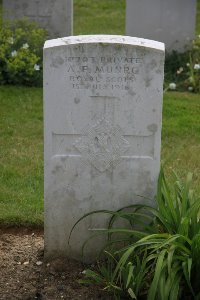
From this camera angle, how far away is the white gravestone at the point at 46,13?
9648 mm

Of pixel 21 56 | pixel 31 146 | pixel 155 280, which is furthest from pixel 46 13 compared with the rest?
pixel 155 280

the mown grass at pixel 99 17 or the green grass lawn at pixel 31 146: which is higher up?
the mown grass at pixel 99 17

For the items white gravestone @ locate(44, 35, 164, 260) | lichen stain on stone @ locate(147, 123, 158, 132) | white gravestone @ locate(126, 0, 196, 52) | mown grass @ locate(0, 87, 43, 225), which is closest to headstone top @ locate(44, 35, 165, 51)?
white gravestone @ locate(44, 35, 164, 260)

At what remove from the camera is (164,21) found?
9914 millimetres

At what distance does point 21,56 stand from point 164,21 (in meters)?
2.53

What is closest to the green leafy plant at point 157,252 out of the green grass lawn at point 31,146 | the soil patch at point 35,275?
the soil patch at point 35,275

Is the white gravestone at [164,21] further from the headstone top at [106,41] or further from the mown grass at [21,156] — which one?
the headstone top at [106,41]

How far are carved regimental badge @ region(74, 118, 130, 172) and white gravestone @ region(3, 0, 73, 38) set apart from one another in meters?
5.83

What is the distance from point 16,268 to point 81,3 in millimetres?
11913

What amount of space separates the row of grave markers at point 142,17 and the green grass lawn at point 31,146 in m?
1.55

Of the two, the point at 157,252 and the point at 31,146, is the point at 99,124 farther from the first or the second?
the point at 31,146

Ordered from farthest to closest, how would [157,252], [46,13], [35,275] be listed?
1. [46,13]
2. [35,275]
3. [157,252]

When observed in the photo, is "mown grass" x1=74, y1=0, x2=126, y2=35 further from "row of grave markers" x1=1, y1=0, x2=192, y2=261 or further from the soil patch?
"row of grave markers" x1=1, y1=0, x2=192, y2=261

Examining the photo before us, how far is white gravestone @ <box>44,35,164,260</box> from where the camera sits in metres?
4.01
